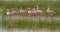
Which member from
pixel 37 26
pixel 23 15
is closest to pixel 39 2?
pixel 23 15

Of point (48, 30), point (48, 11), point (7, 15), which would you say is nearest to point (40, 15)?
point (48, 11)

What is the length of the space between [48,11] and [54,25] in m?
0.20

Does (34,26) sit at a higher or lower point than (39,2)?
lower

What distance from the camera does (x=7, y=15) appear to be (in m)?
1.96

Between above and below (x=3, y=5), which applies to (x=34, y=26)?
below

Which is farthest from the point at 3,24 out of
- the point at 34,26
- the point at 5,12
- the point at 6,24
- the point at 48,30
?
the point at 48,30

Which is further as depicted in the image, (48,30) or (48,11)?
(48,11)

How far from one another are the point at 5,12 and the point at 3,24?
0.18 meters

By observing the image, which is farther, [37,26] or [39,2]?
[39,2]

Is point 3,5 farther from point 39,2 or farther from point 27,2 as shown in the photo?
point 39,2

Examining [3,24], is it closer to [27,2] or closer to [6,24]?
[6,24]

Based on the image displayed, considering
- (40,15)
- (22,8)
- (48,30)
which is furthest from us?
(22,8)

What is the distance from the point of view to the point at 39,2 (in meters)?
2.14

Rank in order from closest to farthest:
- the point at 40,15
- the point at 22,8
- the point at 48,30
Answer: the point at 48,30 < the point at 40,15 < the point at 22,8
